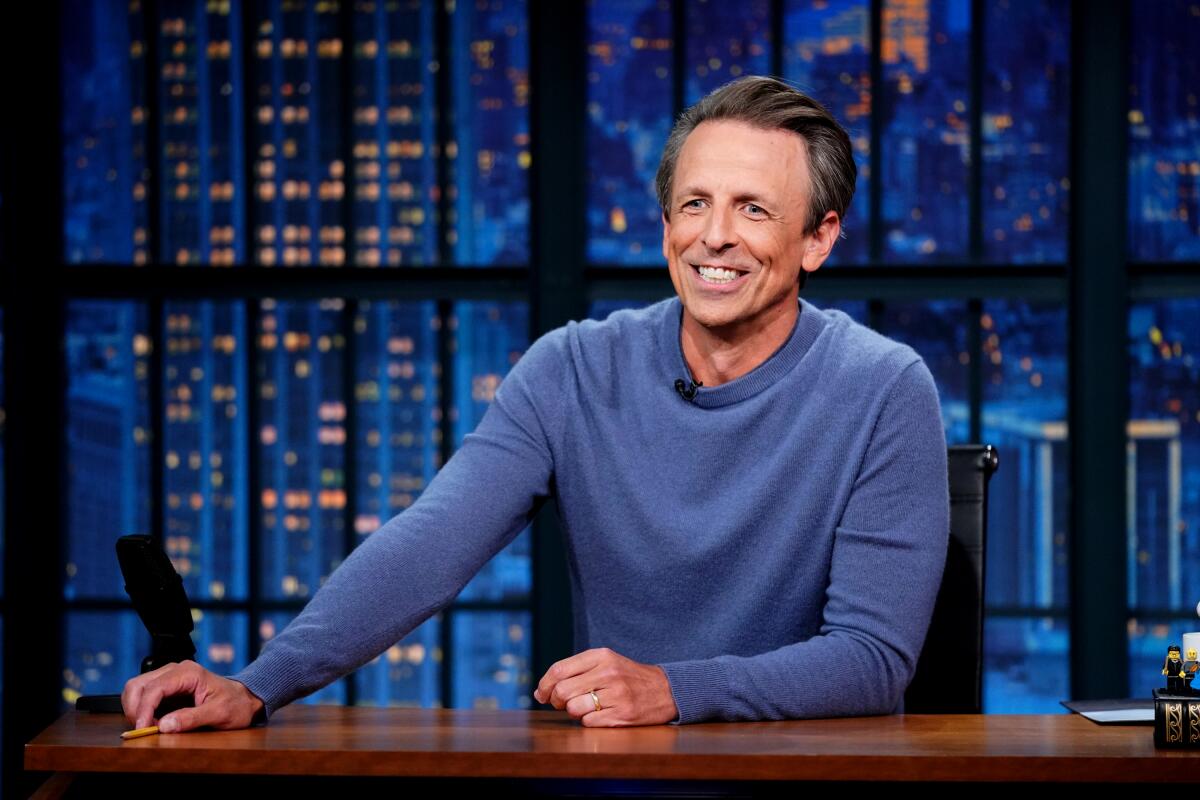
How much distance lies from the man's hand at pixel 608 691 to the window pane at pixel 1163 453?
2.60 metres

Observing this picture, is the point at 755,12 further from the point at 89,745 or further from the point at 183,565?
the point at 89,745

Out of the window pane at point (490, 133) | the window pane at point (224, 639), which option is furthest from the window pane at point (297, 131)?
the window pane at point (224, 639)

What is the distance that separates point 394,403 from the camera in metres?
3.96

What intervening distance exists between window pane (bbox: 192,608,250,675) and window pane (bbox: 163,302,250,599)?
3 centimetres

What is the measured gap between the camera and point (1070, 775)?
135cm

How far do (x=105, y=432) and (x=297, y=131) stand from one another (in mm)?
1016

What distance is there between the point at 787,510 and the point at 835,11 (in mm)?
2361

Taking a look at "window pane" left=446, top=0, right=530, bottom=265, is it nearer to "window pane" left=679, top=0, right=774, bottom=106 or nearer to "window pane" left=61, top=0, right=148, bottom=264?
"window pane" left=679, top=0, right=774, bottom=106

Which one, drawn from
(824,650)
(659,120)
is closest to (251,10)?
(659,120)

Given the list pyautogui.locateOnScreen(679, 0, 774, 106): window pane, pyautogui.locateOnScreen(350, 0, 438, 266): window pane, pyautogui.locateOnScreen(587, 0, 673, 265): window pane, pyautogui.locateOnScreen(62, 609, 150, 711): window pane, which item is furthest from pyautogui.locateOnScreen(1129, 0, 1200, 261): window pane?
pyautogui.locateOnScreen(62, 609, 150, 711): window pane

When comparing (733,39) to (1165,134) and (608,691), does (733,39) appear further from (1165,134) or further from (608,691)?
(608,691)

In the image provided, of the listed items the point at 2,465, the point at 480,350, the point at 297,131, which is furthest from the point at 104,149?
the point at 480,350

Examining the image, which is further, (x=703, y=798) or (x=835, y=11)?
(x=835, y=11)

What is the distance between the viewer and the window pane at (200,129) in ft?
13.0
